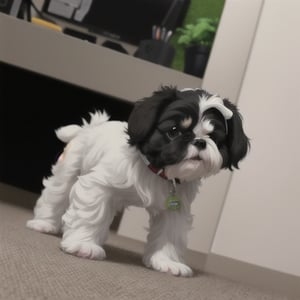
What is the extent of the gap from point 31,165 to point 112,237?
2.39 feet

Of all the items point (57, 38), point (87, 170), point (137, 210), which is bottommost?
point (137, 210)

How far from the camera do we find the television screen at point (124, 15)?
2.25 m

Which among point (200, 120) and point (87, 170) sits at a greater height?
point (200, 120)

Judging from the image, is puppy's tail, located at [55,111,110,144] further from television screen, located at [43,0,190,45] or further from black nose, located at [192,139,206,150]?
television screen, located at [43,0,190,45]

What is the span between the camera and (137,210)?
1829mm

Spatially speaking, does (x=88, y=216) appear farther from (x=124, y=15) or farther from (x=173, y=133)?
(x=124, y=15)

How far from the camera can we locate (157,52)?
6.28 ft

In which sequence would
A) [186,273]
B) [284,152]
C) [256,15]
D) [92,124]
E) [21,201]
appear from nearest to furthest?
[186,273] < [92,124] < [284,152] < [256,15] < [21,201]

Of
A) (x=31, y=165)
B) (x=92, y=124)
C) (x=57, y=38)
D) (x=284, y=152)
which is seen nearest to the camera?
(x=92, y=124)

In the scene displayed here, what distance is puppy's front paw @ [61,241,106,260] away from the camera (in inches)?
42.1

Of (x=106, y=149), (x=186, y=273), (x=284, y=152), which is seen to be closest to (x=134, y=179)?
(x=106, y=149)

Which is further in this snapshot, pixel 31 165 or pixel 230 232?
pixel 31 165

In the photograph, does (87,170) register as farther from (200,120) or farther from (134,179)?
(200,120)

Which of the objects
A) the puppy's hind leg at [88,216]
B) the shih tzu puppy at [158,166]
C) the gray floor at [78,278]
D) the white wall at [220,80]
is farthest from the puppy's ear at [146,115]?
the white wall at [220,80]
